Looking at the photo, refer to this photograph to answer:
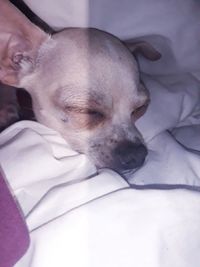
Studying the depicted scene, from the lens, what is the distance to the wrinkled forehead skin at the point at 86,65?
1.26 metres

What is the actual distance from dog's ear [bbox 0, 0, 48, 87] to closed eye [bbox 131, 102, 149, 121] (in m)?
0.33

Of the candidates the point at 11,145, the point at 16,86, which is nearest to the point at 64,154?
the point at 11,145

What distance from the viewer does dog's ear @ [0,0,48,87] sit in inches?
50.9

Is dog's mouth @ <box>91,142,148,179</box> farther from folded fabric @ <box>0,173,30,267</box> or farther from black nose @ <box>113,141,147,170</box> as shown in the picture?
folded fabric @ <box>0,173,30,267</box>

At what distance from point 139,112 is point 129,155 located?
17cm

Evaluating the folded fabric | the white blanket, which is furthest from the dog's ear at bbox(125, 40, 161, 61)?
the folded fabric

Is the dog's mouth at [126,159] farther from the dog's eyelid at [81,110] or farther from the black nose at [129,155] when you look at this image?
the dog's eyelid at [81,110]

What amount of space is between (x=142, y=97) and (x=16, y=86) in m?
0.38

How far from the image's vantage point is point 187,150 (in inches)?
47.5

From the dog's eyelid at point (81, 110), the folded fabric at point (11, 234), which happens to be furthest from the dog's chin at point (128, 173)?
the folded fabric at point (11, 234)

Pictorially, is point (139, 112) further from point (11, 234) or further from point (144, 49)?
point (11, 234)

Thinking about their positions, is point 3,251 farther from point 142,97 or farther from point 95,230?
point 142,97

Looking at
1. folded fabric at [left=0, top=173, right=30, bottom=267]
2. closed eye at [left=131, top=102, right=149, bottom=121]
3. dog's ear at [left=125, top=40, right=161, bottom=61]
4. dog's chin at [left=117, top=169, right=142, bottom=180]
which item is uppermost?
dog's ear at [left=125, top=40, right=161, bottom=61]

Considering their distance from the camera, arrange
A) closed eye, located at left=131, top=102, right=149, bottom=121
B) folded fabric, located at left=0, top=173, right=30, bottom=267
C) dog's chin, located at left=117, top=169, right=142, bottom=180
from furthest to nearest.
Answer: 1. closed eye, located at left=131, top=102, right=149, bottom=121
2. dog's chin, located at left=117, top=169, right=142, bottom=180
3. folded fabric, located at left=0, top=173, right=30, bottom=267
